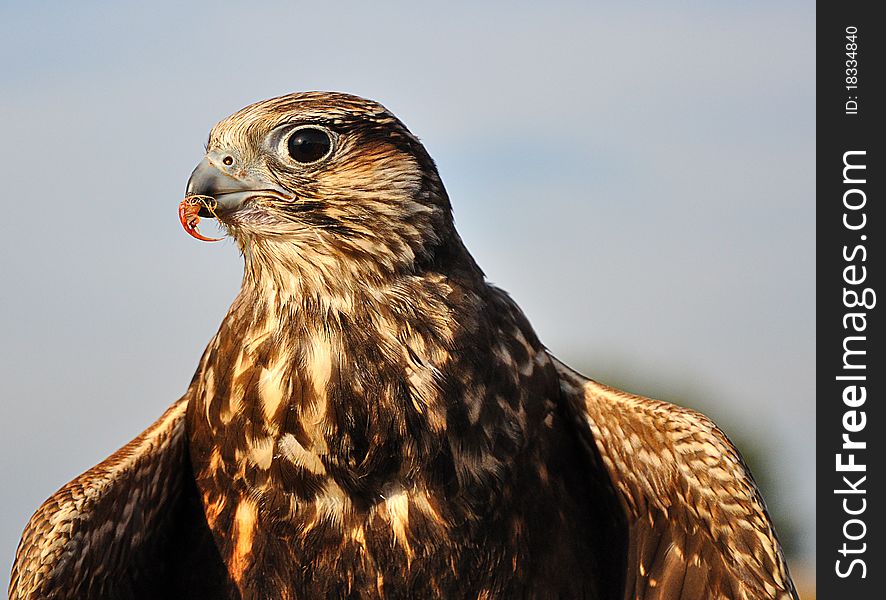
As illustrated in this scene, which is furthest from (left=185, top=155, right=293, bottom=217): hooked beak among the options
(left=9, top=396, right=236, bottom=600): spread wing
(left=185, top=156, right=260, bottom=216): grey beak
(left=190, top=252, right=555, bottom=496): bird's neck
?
(left=9, top=396, right=236, bottom=600): spread wing

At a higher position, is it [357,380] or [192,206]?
[192,206]

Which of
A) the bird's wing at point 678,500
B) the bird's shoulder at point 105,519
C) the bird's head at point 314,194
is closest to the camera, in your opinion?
the bird's head at point 314,194

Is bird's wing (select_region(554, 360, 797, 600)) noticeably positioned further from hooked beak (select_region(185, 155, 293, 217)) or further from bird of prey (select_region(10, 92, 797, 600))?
hooked beak (select_region(185, 155, 293, 217))

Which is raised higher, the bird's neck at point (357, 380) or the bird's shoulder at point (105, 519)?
the bird's neck at point (357, 380)

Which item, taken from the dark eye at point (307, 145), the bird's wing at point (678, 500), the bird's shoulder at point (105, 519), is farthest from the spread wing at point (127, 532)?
the bird's wing at point (678, 500)

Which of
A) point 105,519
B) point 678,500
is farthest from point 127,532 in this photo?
point 678,500

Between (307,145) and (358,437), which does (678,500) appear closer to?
(358,437)

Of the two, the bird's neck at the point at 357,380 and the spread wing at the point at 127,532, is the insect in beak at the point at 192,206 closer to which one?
the bird's neck at the point at 357,380

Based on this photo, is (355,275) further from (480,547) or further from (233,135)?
(480,547)
